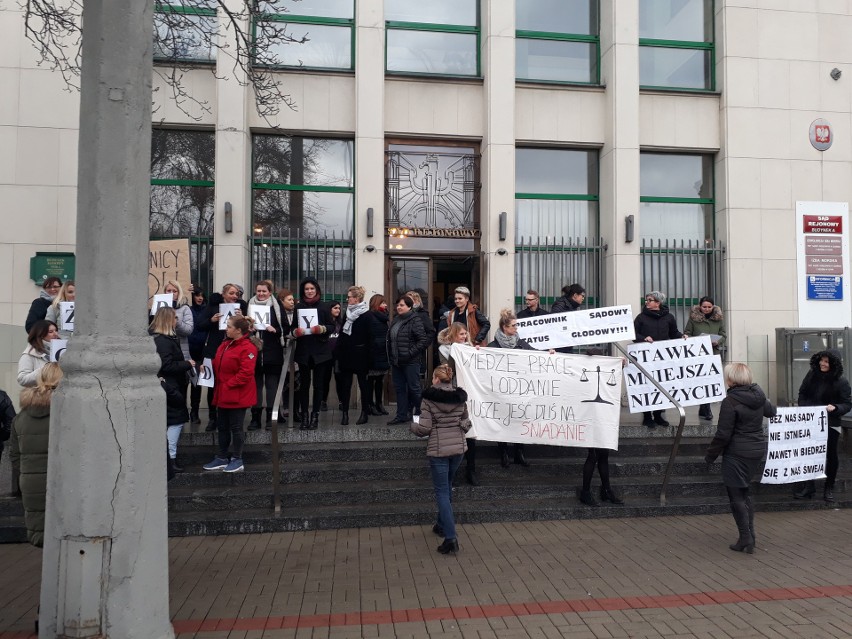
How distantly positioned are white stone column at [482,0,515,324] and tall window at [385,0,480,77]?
1.88 ft

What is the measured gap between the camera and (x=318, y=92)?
1203 cm

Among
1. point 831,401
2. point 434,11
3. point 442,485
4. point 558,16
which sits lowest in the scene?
point 442,485

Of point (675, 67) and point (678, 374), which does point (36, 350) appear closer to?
point (678, 374)

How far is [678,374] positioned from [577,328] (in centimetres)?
152

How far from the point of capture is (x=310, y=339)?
8820 mm

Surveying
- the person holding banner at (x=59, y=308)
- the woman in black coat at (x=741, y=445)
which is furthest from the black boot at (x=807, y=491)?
the person holding banner at (x=59, y=308)

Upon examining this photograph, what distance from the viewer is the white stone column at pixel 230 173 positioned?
1132cm

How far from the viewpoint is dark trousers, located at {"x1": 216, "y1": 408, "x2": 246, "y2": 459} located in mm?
7719

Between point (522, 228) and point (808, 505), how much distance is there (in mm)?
6705

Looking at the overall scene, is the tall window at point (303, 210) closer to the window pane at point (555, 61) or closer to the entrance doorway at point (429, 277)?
the entrance doorway at point (429, 277)

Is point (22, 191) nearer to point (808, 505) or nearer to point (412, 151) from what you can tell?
point (412, 151)

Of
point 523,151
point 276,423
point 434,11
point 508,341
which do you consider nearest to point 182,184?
point 434,11

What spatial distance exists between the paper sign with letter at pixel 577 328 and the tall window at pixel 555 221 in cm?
382

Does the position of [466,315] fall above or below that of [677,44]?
below
